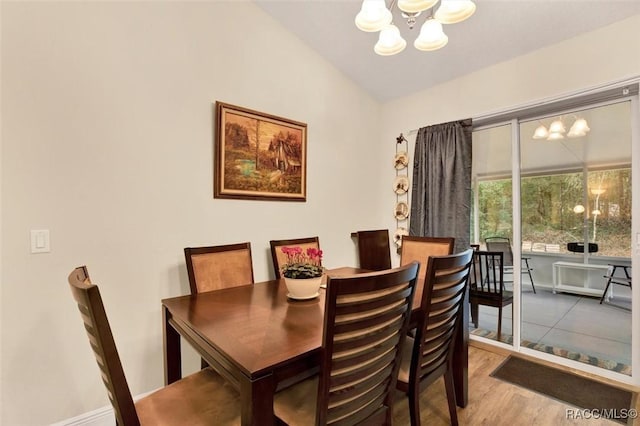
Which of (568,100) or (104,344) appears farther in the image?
(568,100)

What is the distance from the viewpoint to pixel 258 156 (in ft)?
8.22

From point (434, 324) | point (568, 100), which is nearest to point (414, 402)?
point (434, 324)

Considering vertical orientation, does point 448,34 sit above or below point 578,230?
above

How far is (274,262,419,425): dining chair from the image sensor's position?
38.6 inches

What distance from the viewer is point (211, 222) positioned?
7.48 feet

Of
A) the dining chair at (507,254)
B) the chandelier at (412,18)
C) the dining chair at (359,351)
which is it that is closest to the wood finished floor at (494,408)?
the dining chair at (359,351)

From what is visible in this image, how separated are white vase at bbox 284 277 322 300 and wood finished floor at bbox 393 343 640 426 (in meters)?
0.87

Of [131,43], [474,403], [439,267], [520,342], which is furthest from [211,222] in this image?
[520,342]

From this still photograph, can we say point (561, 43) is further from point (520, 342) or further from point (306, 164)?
point (520, 342)

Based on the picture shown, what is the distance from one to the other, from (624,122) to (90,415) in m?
4.16

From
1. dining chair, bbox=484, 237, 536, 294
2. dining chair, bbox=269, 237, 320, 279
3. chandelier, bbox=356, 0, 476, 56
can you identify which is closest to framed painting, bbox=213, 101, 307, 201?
dining chair, bbox=269, 237, 320, 279

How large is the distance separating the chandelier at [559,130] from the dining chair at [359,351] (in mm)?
2371

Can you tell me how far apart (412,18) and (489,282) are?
2280 millimetres

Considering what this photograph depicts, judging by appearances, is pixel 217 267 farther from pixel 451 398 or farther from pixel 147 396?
pixel 451 398
